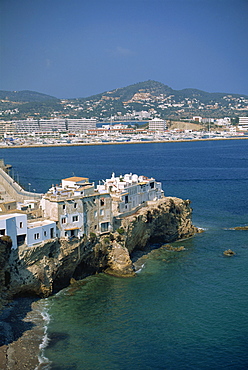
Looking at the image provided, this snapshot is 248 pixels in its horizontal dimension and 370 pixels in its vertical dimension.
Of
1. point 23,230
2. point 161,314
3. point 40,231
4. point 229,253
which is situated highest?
point 23,230

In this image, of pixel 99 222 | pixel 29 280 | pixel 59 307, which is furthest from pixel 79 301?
pixel 99 222

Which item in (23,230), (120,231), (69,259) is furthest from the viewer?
(120,231)

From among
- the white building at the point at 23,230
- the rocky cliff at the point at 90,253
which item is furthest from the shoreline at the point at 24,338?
the white building at the point at 23,230

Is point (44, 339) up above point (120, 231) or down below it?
below

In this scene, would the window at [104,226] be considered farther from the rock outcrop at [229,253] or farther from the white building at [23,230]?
the rock outcrop at [229,253]

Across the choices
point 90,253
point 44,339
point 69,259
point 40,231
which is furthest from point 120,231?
point 44,339

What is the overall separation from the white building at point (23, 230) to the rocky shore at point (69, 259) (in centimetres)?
40

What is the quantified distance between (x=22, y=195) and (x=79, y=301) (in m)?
19.1

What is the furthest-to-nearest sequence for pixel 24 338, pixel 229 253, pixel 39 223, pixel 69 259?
pixel 229 253 → pixel 69 259 → pixel 39 223 → pixel 24 338

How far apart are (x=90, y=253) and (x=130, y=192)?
26.2 ft

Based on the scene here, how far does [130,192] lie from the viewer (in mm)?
35062

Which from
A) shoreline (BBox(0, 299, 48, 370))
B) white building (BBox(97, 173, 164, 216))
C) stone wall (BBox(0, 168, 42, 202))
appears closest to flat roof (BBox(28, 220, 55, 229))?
shoreline (BBox(0, 299, 48, 370))

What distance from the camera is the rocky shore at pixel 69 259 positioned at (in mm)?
23328

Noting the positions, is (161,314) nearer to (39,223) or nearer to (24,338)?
(24,338)
